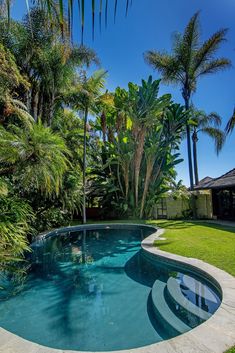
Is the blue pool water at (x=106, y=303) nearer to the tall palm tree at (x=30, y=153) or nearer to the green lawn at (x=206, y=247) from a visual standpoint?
the green lawn at (x=206, y=247)

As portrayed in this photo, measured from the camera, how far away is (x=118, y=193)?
21359 millimetres

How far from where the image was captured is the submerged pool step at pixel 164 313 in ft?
16.1

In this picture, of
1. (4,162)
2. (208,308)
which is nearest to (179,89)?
(4,162)

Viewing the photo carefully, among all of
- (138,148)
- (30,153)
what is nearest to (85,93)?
(138,148)

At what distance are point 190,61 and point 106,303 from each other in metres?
19.5

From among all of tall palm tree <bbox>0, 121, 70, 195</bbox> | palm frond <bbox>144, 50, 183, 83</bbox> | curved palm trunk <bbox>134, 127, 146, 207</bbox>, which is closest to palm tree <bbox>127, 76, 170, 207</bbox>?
curved palm trunk <bbox>134, 127, 146, 207</bbox>

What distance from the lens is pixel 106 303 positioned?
20.6ft

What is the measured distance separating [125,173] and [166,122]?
5.02 m

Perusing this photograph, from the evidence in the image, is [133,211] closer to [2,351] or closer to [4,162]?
[4,162]

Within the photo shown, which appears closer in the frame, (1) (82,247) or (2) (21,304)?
(2) (21,304)

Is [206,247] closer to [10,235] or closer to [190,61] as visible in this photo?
[10,235]

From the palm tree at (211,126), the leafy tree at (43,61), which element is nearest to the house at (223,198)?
the palm tree at (211,126)

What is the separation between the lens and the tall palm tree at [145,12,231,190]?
20281 mm

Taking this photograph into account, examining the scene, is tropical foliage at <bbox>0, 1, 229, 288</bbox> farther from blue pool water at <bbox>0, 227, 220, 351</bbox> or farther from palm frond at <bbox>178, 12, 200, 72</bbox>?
blue pool water at <bbox>0, 227, 220, 351</bbox>
